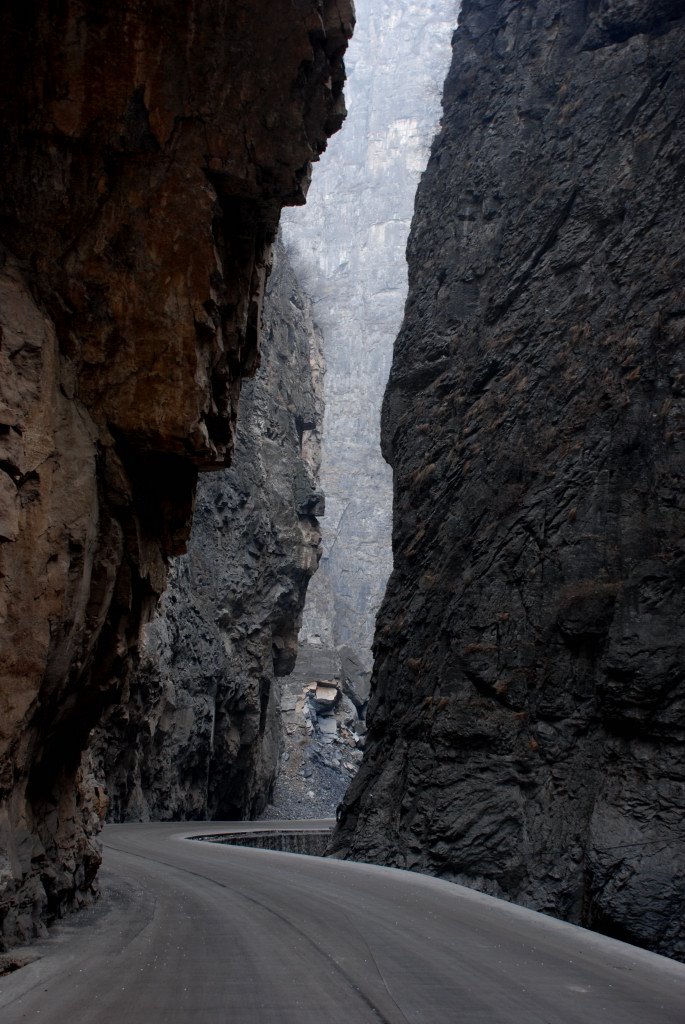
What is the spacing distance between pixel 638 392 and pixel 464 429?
19.3ft

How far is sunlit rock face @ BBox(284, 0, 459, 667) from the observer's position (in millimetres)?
90812

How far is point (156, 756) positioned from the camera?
3048 cm

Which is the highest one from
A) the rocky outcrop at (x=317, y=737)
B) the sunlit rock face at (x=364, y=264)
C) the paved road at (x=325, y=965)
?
the sunlit rock face at (x=364, y=264)

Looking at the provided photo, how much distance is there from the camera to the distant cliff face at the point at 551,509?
45.7 ft

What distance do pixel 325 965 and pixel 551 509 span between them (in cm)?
1203

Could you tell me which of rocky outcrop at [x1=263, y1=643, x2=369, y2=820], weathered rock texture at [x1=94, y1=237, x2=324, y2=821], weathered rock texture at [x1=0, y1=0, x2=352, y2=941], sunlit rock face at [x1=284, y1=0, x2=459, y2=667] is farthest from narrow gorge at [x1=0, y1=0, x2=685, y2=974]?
sunlit rock face at [x1=284, y1=0, x2=459, y2=667]

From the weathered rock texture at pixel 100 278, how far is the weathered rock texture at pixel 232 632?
16.5 meters

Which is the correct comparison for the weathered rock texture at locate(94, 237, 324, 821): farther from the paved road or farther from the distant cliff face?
the paved road

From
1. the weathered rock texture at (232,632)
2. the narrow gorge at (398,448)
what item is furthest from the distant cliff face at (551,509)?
the weathered rock texture at (232,632)

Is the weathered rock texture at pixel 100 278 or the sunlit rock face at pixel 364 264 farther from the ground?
the sunlit rock face at pixel 364 264

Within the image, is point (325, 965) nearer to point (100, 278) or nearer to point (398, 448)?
point (100, 278)

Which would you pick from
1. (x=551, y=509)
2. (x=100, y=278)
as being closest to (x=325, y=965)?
(x=100, y=278)

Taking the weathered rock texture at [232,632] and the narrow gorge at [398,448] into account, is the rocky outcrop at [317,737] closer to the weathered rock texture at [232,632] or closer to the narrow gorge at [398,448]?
the weathered rock texture at [232,632]

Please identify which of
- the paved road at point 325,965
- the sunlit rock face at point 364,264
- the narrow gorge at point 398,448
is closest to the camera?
the paved road at point 325,965
